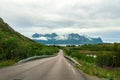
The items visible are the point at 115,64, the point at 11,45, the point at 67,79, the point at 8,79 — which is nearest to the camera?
the point at 8,79

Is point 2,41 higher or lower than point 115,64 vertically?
higher

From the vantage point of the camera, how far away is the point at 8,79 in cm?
1938

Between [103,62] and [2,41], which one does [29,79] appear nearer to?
[2,41]

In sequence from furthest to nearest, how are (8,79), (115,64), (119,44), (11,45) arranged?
(119,44) < (115,64) < (11,45) < (8,79)

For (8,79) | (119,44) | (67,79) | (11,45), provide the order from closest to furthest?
1. (8,79)
2. (67,79)
3. (11,45)
4. (119,44)

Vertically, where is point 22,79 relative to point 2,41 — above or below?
below

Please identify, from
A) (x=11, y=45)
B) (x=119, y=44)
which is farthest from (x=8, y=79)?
(x=119, y=44)

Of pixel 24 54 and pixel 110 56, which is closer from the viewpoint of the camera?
pixel 24 54

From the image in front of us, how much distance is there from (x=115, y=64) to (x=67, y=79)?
95524 mm

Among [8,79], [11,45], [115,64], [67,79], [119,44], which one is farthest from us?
[119,44]

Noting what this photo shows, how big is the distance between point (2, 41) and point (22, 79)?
4774 centimetres

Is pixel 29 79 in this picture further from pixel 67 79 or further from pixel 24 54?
pixel 24 54

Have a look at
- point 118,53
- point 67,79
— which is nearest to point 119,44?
point 118,53

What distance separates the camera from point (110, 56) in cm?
12094
